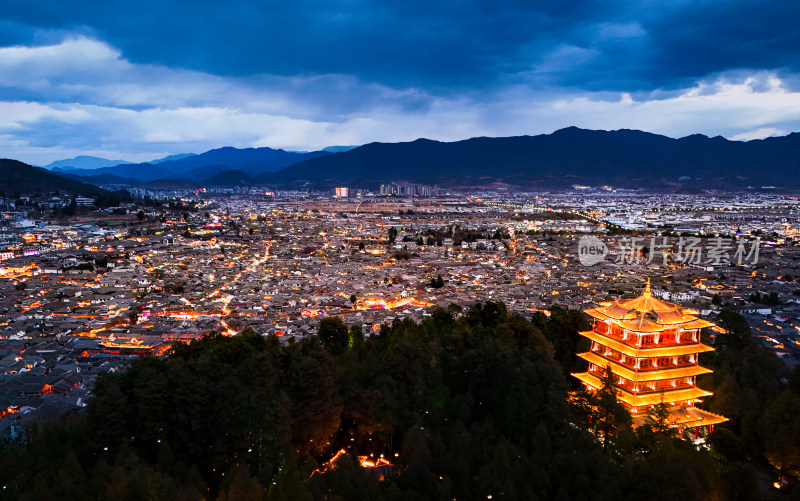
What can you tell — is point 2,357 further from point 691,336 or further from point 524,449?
point 691,336

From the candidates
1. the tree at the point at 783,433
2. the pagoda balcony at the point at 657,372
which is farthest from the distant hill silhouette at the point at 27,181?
the tree at the point at 783,433

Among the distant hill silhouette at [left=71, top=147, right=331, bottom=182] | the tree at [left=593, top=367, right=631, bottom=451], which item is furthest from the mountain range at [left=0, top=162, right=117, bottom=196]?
the distant hill silhouette at [left=71, top=147, right=331, bottom=182]

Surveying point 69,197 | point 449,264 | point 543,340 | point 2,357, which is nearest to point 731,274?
point 449,264

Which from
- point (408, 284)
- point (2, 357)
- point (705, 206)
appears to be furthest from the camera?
point (705, 206)

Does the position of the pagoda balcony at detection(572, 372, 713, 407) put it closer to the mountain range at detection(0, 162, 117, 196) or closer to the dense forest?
the dense forest

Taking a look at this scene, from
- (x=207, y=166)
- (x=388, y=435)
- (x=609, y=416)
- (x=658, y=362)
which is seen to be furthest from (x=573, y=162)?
(x=388, y=435)

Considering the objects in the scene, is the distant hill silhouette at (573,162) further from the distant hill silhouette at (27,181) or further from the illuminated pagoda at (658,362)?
the illuminated pagoda at (658,362)
